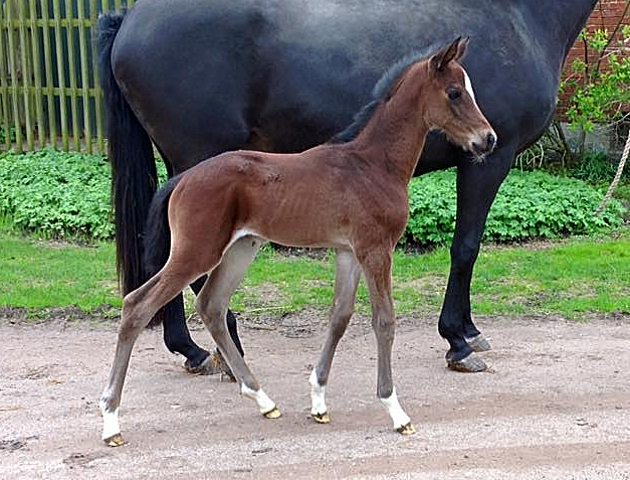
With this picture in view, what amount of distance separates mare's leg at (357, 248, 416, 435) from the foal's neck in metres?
0.41

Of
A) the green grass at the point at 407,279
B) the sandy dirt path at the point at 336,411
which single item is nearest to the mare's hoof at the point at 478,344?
the sandy dirt path at the point at 336,411

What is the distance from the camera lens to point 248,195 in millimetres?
3834

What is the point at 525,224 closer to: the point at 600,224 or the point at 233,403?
the point at 600,224

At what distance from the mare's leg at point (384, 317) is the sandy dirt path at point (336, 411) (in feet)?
0.32

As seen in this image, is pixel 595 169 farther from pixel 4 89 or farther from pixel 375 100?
pixel 4 89

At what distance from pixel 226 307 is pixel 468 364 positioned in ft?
4.61

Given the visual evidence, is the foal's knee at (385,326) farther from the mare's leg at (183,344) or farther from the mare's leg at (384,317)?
the mare's leg at (183,344)

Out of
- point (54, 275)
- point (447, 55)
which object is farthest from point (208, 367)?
point (54, 275)

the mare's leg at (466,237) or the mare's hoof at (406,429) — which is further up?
the mare's leg at (466,237)

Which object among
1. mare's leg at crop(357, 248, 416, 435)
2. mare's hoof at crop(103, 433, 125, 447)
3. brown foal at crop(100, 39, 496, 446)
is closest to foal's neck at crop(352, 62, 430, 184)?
brown foal at crop(100, 39, 496, 446)

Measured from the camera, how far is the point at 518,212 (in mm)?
7770

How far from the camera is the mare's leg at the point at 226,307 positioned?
13.6ft

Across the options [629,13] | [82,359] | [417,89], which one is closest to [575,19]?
[417,89]

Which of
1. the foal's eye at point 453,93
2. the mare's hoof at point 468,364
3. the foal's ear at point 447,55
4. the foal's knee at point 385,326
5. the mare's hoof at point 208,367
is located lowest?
the mare's hoof at point 208,367
